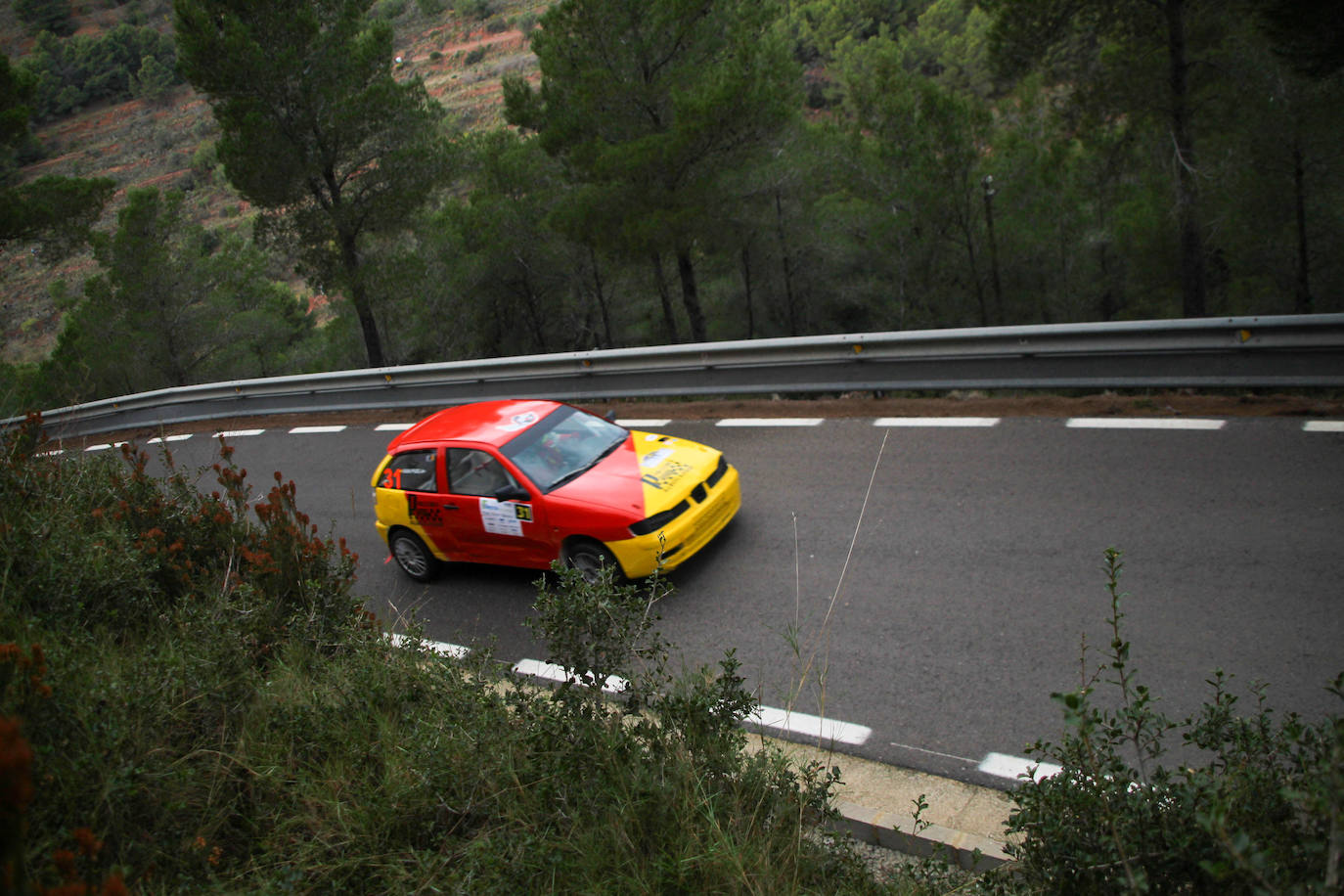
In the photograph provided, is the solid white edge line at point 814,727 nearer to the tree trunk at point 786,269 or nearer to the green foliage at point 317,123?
the green foliage at point 317,123

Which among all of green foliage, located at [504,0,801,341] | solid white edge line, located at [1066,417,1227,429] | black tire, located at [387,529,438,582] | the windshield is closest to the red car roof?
the windshield

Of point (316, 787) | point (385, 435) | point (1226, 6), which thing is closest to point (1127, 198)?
point (1226, 6)

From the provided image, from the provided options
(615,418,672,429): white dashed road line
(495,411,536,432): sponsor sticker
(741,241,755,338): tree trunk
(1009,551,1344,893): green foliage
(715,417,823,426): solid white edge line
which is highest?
(1009,551,1344,893): green foliage

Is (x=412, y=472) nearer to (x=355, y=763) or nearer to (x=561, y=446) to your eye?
(x=561, y=446)

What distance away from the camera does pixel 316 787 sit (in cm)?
416

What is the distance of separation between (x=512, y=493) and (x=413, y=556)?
1.54 m

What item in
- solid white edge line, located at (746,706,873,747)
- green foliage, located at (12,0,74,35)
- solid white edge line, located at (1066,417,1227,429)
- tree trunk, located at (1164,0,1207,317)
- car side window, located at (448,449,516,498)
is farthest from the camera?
green foliage, located at (12,0,74,35)

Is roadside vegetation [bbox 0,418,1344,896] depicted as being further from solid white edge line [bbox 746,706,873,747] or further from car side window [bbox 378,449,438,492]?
car side window [bbox 378,449,438,492]

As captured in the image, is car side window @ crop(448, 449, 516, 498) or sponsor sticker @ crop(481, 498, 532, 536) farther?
car side window @ crop(448, 449, 516, 498)

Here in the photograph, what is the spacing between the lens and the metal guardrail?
28.6 feet

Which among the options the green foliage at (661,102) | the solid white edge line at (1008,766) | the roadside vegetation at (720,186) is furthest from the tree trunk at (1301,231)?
the solid white edge line at (1008,766)

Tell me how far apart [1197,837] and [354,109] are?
20.7m

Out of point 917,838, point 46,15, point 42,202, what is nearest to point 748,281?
point 42,202

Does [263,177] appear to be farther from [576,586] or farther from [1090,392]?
[576,586]
